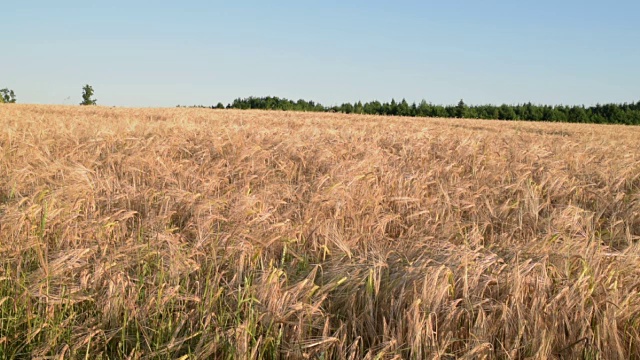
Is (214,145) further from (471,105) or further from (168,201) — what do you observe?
(471,105)

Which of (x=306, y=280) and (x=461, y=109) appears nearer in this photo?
(x=306, y=280)

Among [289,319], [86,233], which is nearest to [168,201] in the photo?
[86,233]

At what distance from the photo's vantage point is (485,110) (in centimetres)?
4884

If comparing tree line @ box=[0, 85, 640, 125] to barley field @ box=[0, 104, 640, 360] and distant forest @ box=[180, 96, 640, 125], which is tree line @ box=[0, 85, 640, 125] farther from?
barley field @ box=[0, 104, 640, 360]

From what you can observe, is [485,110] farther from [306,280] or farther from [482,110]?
[306,280]

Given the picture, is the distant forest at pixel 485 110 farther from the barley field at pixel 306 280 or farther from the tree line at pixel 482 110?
the barley field at pixel 306 280

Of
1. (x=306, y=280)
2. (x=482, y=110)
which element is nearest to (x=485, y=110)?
(x=482, y=110)

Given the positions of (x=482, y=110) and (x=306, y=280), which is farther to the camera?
(x=482, y=110)

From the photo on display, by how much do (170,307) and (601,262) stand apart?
7.31 ft

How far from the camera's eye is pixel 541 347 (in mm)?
1907

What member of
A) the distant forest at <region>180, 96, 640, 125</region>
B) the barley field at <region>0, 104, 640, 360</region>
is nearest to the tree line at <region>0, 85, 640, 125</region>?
the distant forest at <region>180, 96, 640, 125</region>

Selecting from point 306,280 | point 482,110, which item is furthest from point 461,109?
point 306,280

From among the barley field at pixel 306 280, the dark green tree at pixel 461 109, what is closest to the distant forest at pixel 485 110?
the dark green tree at pixel 461 109

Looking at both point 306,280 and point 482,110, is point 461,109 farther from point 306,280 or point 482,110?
point 306,280
